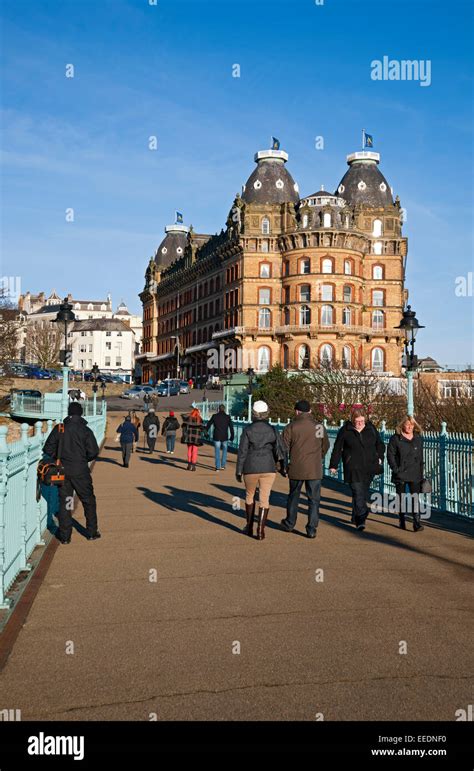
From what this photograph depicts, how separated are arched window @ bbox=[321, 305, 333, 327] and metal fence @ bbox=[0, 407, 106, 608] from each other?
65.1 meters

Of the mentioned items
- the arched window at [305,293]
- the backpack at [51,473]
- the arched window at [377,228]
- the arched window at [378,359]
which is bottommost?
the backpack at [51,473]

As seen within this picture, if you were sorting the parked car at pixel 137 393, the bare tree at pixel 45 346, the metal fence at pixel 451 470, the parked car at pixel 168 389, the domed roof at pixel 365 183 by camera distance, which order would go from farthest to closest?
the bare tree at pixel 45 346
the domed roof at pixel 365 183
the parked car at pixel 137 393
the parked car at pixel 168 389
the metal fence at pixel 451 470

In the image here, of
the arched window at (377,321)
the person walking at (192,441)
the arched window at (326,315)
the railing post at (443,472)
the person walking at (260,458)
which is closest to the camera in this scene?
the person walking at (260,458)

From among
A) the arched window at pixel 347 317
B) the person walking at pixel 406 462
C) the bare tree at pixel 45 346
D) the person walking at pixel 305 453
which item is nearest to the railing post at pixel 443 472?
the person walking at pixel 406 462

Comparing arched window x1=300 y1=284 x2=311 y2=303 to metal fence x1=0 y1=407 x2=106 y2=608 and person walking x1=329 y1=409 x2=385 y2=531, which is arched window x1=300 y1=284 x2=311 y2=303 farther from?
metal fence x1=0 y1=407 x2=106 y2=608

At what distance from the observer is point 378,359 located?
254ft

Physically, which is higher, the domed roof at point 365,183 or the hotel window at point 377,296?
the domed roof at point 365,183

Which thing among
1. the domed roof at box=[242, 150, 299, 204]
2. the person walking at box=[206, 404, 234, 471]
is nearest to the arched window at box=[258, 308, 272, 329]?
the domed roof at box=[242, 150, 299, 204]

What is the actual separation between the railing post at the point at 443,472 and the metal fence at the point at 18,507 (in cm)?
660

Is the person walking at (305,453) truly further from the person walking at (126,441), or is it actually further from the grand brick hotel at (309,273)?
the grand brick hotel at (309,273)

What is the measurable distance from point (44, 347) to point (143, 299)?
600 inches

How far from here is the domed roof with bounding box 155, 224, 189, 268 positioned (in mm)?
114875

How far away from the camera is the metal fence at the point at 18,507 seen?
7.14m
